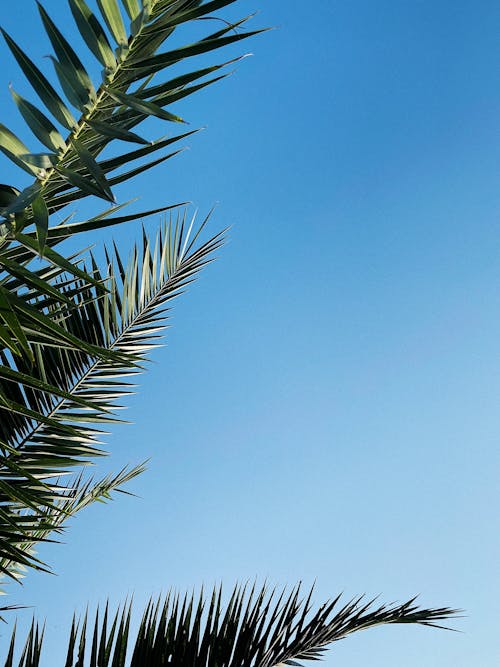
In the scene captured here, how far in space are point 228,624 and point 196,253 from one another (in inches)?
64.0

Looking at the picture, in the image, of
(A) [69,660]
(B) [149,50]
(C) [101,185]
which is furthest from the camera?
(A) [69,660]

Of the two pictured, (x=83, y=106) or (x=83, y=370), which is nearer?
(x=83, y=106)

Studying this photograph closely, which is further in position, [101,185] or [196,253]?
[196,253]

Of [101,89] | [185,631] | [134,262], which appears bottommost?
[185,631]

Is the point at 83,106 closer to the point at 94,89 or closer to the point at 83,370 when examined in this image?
the point at 94,89

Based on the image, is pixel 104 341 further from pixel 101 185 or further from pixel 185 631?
pixel 101 185

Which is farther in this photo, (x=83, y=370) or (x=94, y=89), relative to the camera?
(x=83, y=370)

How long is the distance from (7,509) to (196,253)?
1.44 meters

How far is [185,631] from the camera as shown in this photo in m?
2.04

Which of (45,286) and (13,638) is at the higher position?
(45,286)

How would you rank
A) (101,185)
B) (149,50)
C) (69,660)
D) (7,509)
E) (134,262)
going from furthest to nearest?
(134,262), (7,509), (69,660), (149,50), (101,185)

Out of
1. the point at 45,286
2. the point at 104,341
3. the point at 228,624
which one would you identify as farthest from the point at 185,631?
the point at 45,286

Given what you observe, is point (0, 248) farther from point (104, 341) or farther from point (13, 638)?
point (104, 341)

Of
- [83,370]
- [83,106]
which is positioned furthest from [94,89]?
[83,370]
